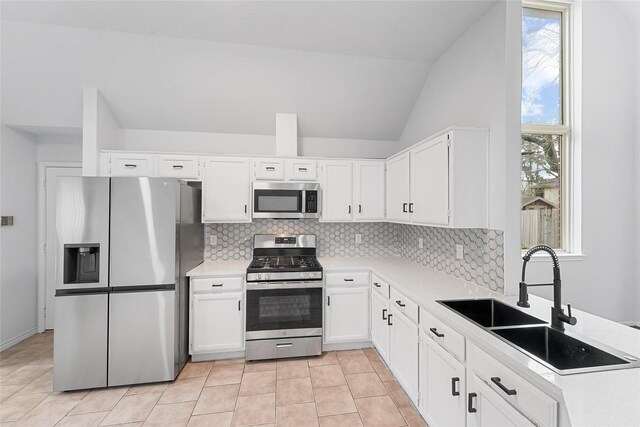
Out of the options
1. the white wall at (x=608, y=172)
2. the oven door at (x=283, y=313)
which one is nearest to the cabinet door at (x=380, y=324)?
the oven door at (x=283, y=313)

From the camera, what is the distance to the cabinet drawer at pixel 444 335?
1607 mm

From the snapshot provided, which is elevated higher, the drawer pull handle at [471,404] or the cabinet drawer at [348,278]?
the cabinet drawer at [348,278]

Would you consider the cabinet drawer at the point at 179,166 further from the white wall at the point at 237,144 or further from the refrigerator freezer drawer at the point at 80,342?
the refrigerator freezer drawer at the point at 80,342

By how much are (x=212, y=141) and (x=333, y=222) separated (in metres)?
1.85

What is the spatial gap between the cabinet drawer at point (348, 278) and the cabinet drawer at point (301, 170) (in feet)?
3.80

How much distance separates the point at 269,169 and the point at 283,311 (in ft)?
5.21

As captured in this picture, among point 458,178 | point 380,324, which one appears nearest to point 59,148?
point 380,324

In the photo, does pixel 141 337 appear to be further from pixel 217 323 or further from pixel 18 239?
pixel 18 239

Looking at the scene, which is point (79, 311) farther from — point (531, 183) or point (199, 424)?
point (531, 183)

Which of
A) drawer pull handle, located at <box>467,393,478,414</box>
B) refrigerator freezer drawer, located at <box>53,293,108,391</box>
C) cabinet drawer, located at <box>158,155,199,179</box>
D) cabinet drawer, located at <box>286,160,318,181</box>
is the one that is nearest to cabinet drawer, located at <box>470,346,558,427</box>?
drawer pull handle, located at <box>467,393,478,414</box>

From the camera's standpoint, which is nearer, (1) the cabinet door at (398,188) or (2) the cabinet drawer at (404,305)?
(2) the cabinet drawer at (404,305)

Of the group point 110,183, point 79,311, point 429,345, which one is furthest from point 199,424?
point 110,183

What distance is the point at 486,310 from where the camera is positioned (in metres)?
2.01

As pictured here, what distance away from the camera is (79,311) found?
2488 millimetres
